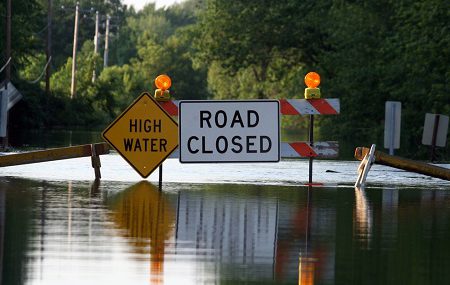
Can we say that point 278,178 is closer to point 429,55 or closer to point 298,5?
point 429,55

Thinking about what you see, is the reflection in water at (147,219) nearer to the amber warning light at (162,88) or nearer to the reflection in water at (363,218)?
the amber warning light at (162,88)

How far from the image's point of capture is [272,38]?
84062mm

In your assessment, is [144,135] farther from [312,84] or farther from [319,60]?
[319,60]

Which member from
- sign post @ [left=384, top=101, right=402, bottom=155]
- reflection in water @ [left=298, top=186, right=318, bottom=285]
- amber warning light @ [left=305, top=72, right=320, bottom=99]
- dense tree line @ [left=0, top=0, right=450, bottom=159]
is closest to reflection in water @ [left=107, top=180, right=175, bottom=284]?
reflection in water @ [left=298, top=186, right=318, bottom=285]

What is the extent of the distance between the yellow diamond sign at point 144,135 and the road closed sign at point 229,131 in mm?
275

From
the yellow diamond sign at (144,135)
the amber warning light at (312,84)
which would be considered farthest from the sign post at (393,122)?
the yellow diamond sign at (144,135)

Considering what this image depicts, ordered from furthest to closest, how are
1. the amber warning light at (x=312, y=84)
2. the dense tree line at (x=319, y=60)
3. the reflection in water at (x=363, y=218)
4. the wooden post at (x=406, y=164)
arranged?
the dense tree line at (x=319, y=60) < the amber warning light at (x=312, y=84) < the wooden post at (x=406, y=164) < the reflection in water at (x=363, y=218)

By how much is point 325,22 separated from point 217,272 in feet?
226

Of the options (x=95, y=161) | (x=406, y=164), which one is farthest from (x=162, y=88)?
(x=406, y=164)

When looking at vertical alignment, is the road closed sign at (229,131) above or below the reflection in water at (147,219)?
above

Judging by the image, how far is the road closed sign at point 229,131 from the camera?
61.7ft

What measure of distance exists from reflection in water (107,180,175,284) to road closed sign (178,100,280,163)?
0.78 meters

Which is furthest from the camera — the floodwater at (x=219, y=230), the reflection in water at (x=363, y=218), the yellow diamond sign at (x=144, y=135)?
the yellow diamond sign at (x=144, y=135)

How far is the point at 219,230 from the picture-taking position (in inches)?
513
